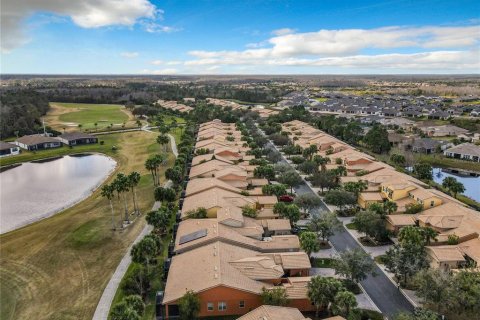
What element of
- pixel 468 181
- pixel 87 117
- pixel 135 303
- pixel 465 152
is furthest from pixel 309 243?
pixel 87 117

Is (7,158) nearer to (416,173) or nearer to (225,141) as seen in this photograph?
(225,141)

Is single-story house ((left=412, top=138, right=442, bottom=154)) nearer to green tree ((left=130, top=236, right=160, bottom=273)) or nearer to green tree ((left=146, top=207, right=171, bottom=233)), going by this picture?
green tree ((left=146, top=207, right=171, bottom=233))

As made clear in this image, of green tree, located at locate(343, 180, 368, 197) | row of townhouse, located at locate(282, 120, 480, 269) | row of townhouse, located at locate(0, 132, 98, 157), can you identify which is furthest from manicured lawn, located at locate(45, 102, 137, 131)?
green tree, located at locate(343, 180, 368, 197)

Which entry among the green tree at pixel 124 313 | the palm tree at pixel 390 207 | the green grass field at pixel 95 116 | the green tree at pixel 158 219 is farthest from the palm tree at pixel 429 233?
the green grass field at pixel 95 116

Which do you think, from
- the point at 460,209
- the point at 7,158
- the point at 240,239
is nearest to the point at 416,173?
the point at 460,209

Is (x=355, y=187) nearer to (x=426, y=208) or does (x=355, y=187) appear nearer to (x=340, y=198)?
(x=340, y=198)

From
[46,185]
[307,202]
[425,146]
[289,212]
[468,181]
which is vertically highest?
[289,212]

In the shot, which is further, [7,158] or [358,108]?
[358,108]
